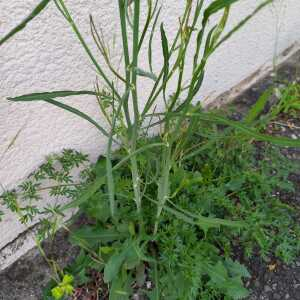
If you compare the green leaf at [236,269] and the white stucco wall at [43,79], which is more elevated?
the white stucco wall at [43,79]

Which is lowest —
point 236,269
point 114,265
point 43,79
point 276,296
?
point 276,296

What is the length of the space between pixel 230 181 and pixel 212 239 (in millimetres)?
224

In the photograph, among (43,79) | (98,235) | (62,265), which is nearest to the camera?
(43,79)

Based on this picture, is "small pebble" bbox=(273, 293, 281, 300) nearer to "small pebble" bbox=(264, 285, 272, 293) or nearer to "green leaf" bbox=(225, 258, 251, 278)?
"small pebble" bbox=(264, 285, 272, 293)

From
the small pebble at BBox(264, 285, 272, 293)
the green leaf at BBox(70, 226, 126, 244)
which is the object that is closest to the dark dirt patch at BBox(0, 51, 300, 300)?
the small pebble at BBox(264, 285, 272, 293)

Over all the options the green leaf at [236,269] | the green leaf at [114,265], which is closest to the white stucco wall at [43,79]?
the green leaf at [114,265]

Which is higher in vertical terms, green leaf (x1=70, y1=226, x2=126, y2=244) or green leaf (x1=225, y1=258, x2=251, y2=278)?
green leaf (x1=70, y1=226, x2=126, y2=244)

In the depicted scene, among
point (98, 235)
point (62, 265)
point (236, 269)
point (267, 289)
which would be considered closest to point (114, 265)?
point (98, 235)

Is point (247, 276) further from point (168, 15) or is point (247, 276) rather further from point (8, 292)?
point (168, 15)

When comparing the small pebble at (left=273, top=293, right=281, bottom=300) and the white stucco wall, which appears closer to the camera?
the white stucco wall

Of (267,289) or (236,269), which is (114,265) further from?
(267,289)

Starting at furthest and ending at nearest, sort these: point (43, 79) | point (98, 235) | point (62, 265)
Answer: point (62, 265) < point (98, 235) < point (43, 79)

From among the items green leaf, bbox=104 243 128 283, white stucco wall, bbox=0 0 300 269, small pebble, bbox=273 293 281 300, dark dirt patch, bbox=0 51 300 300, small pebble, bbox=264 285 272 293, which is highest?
white stucco wall, bbox=0 0 300 269

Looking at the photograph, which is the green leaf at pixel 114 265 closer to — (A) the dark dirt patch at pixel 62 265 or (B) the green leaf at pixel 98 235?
(B) the green leaf at pixel 98 235
